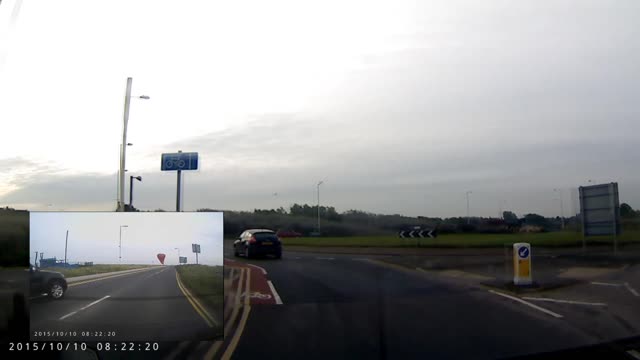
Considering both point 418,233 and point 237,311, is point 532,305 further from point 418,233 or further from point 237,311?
point 237,311

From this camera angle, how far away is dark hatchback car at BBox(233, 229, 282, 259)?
35.1 ft

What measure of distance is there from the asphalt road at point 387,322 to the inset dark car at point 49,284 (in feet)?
8.36

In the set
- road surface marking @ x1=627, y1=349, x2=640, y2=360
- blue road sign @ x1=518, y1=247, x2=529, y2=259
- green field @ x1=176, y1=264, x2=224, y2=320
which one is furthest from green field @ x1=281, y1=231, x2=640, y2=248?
road surface marking @ x1=627, y1=349, x2=640, y2=360

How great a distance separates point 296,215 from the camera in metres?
10.6

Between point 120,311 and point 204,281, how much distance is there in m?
1.04

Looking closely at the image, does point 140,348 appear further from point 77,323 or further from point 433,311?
point 433,311

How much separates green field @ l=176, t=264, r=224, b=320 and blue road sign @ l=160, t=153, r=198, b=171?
3.28m

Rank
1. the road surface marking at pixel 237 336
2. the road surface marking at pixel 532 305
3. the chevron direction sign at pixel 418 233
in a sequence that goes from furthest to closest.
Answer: the chevron direction sign at pixel 418 233 → the road surface marking at pixel 532 305 → the road surface marking at pixel 237 336

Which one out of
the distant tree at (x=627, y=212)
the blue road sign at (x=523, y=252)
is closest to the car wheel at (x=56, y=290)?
the blue road sign at (x=523, y=252)

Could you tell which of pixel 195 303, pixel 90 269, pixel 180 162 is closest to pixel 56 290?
pixel 90 269

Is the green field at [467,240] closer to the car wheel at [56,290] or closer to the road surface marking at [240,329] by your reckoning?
the road surface marking at [240,329]

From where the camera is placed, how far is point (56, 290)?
259 inches

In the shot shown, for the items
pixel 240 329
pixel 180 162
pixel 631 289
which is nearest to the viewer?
pixel 240 329

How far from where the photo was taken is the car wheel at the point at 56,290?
6527 mm
